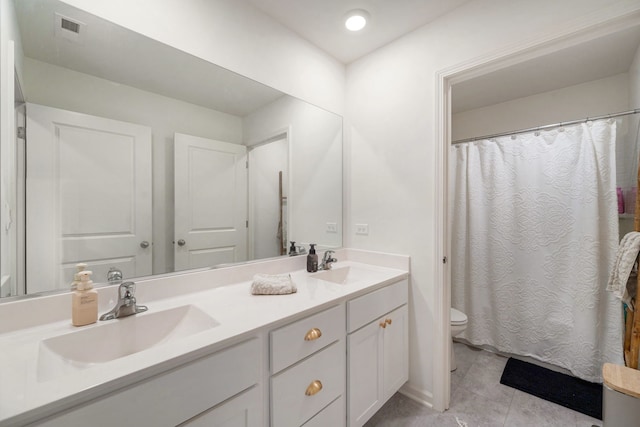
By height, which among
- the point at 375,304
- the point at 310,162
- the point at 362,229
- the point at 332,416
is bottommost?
the point at 332,416

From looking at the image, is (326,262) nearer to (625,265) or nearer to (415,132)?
(415,132)

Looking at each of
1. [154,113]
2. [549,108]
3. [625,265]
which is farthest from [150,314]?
[549,108]

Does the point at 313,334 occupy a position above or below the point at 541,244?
below

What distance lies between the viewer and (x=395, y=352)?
1546 mm

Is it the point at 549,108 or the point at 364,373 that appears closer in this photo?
the point at 364,373

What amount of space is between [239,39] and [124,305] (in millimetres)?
1411

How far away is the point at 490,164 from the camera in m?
2.31

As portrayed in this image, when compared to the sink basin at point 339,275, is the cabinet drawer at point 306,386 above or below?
below

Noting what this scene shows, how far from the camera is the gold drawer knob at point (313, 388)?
41.0 inches

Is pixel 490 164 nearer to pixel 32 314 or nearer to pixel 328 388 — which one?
pixel 328 388

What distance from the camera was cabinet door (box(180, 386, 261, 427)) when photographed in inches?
29.8

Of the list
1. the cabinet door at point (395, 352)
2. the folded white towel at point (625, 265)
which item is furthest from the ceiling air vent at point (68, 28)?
the folded white towel at point (625, 265)

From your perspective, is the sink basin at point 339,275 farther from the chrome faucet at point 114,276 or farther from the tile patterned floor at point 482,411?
the chrome faucet at point 114,276

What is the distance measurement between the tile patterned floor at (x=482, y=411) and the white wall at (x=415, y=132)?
0.11 metres
